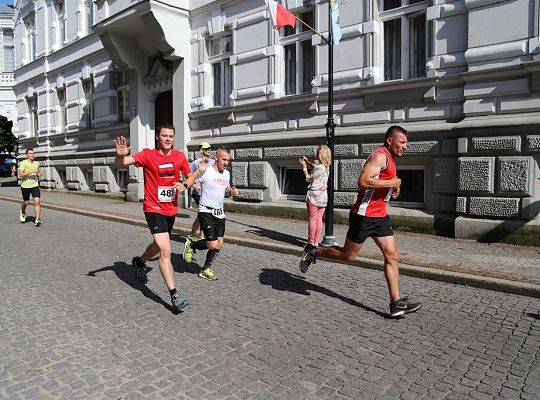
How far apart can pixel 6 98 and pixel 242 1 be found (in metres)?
37.7

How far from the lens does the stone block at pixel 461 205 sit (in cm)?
892

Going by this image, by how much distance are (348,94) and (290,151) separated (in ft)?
6.95

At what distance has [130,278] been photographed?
6.50 meters

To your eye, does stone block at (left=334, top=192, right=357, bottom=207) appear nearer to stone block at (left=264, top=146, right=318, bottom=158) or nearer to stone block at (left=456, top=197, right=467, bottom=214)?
stone block at (left=264, top=146, right=318, bottom=158)

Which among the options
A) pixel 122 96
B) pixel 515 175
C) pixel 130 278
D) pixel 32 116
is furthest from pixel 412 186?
pixel 32 116

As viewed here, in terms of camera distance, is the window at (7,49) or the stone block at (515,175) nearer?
the stone block at (515,175)

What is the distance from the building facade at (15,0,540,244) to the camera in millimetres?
8477

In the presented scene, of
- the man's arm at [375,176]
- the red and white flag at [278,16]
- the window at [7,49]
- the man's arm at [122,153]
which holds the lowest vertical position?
the man's arm at [375,176]

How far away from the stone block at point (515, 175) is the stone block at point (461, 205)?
2.19 feet

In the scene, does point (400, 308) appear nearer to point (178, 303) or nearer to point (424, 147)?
point (178, 303)

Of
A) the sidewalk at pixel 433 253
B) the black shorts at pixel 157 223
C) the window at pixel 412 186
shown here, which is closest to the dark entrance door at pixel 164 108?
the sidewalk at pixel 433 253

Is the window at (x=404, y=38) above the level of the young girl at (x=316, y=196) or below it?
above

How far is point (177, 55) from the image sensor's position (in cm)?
1502

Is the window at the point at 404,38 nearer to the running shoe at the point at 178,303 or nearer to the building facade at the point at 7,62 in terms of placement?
the running shoe at the point at 178,303
